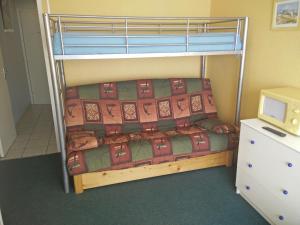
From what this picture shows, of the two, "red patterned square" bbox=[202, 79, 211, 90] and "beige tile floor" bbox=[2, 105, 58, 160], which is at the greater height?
"red patterned square" bbox=[202, 79, 211, 90]

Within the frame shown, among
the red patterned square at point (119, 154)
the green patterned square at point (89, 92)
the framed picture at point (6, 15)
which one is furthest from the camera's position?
the framed picture at point (6, 15)

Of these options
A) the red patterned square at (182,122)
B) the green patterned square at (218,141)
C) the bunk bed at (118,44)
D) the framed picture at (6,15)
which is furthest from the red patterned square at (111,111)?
the framed picture at (6,15)

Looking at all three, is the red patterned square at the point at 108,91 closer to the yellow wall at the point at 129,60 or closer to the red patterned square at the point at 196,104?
the yellow wall at the point at 129,60

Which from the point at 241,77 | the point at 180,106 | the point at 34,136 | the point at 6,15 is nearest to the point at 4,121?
the point at 34,136

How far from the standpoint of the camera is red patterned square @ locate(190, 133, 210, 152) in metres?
2.49

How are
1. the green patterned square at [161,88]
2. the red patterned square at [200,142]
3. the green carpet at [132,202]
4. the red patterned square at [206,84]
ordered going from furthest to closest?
the red patterned square at [206,84], the green patterned square at [161,88], the red patterned square at [200,142], the green carpet at [132,202]

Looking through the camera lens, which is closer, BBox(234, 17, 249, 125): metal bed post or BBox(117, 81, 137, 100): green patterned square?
BBox(234, 17, 249, 125): metal bed post

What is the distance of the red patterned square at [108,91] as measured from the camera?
277 centimetres

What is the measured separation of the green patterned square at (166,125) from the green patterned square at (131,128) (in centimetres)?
26

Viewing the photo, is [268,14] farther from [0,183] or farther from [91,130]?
[0,183]

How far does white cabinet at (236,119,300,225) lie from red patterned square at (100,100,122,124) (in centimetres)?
133

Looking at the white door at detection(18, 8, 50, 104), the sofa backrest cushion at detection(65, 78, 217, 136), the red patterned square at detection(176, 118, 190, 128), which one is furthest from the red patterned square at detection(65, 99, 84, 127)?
the white door at detection(18, 8, 50, 104)

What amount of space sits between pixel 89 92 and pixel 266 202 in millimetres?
2015

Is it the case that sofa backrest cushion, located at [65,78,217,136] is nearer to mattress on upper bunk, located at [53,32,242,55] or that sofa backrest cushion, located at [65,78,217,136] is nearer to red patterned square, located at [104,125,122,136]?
red patterned square, located at [104,125,122,136]
